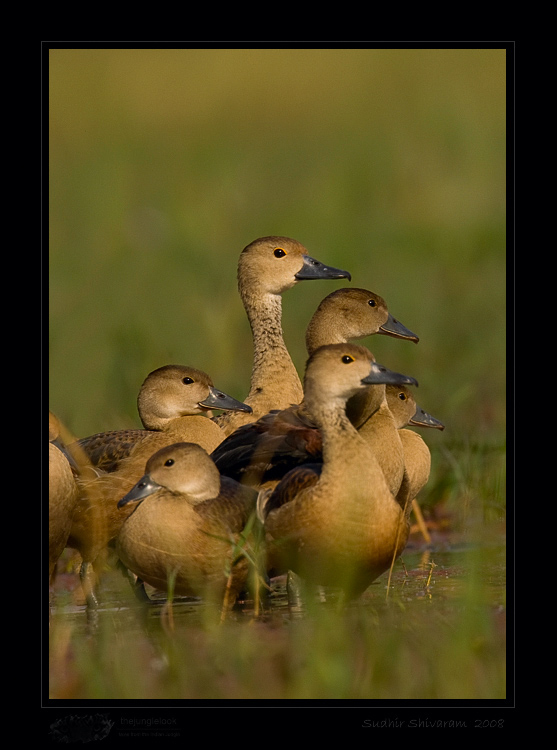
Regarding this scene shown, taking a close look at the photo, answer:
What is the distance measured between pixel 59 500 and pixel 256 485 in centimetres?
93

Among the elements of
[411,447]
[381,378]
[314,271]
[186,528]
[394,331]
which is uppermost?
[314,271]

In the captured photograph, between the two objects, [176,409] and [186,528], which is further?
[176,409]

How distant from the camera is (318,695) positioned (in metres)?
4.60

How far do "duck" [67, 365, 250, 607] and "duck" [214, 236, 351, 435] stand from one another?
267mm

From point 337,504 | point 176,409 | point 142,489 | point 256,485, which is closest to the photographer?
point 337,504

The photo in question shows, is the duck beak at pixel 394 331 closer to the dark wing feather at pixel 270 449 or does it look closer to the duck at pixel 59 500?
the dark wing feather at pixel 270 449

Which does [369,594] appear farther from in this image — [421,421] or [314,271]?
[314,271]

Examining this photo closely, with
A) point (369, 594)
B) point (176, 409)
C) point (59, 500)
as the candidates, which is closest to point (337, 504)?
point (369, 594)

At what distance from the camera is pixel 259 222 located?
12.8 meters

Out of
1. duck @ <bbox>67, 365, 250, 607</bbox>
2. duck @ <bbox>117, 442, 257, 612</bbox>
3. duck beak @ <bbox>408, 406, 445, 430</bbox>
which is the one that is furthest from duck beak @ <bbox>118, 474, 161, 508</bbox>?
duck beak @ <bbox>408, 406, 445, 430</bbox>

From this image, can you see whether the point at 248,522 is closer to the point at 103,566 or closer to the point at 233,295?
the point at 103,566

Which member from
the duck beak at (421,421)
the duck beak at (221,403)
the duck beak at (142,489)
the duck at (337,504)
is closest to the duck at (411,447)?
the duck beak at (421,421)
